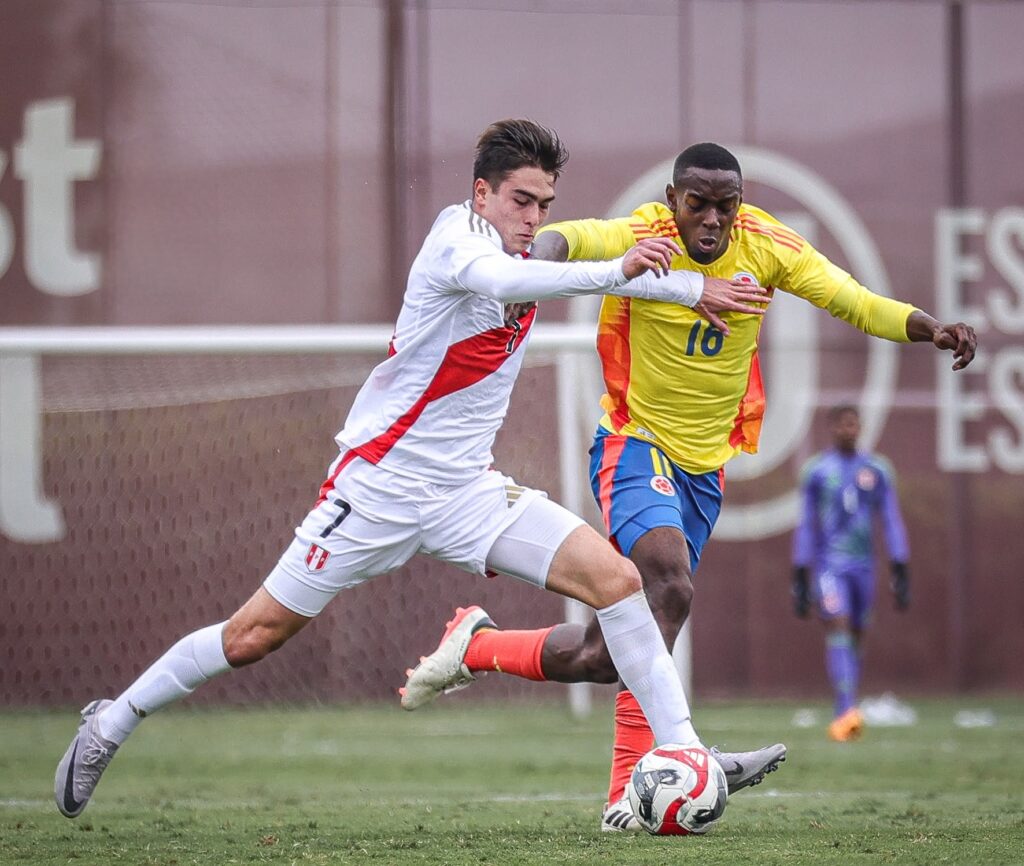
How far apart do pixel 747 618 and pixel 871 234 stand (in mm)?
3817

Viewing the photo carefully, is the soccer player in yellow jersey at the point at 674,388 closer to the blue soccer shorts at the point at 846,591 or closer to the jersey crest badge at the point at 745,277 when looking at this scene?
the jersey crest badge at the point at 745,277

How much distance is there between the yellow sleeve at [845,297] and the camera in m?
6.04

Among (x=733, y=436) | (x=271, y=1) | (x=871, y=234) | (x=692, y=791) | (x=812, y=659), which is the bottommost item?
(x=812, y=659)

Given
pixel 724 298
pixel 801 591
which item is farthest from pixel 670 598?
pixel 801 591

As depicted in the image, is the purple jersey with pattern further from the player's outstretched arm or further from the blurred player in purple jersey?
the player's outstretched arm

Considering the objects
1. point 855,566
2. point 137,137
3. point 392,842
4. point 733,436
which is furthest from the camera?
point 137,137

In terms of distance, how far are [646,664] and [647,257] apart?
1370 mm

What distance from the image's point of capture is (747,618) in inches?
611

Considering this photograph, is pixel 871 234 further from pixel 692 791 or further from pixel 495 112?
pixel 692 791

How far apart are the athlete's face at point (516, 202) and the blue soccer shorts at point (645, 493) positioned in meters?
1.01

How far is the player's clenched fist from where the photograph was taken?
17.3 ft

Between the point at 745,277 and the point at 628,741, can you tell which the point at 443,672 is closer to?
the point at 628,741

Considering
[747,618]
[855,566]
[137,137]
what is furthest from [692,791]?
[137,137]

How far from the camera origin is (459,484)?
5.79m
